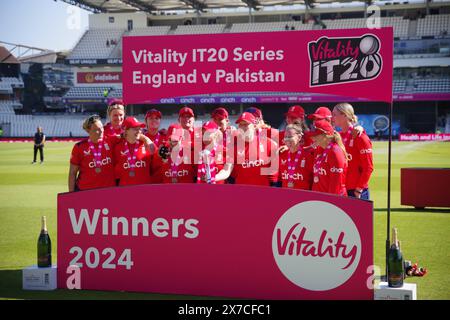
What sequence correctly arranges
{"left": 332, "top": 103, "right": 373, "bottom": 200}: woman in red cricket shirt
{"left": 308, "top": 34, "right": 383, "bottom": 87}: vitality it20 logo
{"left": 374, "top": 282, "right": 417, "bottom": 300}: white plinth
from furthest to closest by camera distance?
{"left": 332, "top": 103, "right": 373, "bottom": 200}: woman in red cricket shirt < {"left": 308, "top": 34, "right": 383, "bottom": 87}: vitality it20 logo < {"left": 374, "top": 282, "right": 417, "bottom": 300}: white plinth

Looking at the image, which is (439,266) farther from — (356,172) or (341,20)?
(341,20)

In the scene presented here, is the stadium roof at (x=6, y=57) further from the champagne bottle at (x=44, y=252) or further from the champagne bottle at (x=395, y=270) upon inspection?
the champagne bottle at (x=395, y=270)

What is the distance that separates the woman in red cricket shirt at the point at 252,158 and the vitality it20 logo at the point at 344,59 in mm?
1343

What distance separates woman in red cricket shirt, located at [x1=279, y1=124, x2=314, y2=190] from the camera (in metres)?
6.64

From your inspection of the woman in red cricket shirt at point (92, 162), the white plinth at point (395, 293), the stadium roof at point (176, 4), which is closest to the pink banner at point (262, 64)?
the woman in red cricket shirt at point (92, 162)

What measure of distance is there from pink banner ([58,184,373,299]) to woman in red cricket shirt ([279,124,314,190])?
1184 millimetres

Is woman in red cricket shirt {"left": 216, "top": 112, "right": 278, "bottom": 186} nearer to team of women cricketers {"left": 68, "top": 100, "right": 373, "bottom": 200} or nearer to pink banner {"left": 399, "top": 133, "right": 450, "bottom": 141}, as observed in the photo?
team of women cricketers {"left": 68, "top": 100, "right": 373, "bottom": 200}

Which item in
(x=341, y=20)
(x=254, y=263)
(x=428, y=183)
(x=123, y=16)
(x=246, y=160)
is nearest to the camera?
(x=254, y=263)

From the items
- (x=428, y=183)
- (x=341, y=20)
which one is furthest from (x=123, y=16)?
(x=428, y=183)

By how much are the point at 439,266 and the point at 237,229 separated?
2.93 meters

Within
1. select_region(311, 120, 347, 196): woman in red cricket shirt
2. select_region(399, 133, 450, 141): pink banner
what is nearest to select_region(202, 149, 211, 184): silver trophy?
select_region(311, 120, 347, 196): woman in red cricket shirt

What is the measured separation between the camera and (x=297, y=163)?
22.1ft
